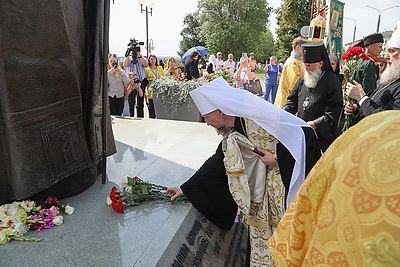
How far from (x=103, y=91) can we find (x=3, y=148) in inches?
36.3

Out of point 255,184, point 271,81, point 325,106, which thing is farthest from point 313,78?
point 271,81

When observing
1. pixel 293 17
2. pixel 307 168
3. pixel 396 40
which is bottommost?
pixel 307 168

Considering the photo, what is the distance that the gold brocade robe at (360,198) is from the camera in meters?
0.61

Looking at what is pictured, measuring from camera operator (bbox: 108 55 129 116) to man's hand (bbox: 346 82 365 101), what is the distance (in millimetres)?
4484

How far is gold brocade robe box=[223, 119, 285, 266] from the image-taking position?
6.65 ft

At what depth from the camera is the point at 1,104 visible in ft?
6.48

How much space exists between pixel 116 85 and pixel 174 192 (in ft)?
14.4

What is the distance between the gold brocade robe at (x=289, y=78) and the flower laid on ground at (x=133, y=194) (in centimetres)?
335

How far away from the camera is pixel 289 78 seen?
5.28 meters

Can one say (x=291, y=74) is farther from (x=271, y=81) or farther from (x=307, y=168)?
(x=271, y=81)

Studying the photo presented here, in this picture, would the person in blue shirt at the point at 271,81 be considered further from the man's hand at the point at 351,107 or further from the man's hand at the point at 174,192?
the man's hand at the point at 174,192

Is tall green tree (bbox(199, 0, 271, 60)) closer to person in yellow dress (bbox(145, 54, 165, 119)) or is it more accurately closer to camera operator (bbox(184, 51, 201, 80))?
camera operator (bbox(184, 51, 201, 80))

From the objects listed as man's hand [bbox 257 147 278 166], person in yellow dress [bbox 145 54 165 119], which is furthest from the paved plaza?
person in yellow dress [bbox 145 54 165 119]

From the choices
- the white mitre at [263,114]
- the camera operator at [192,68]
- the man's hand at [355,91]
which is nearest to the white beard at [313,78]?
the man's hand at [355,91]
